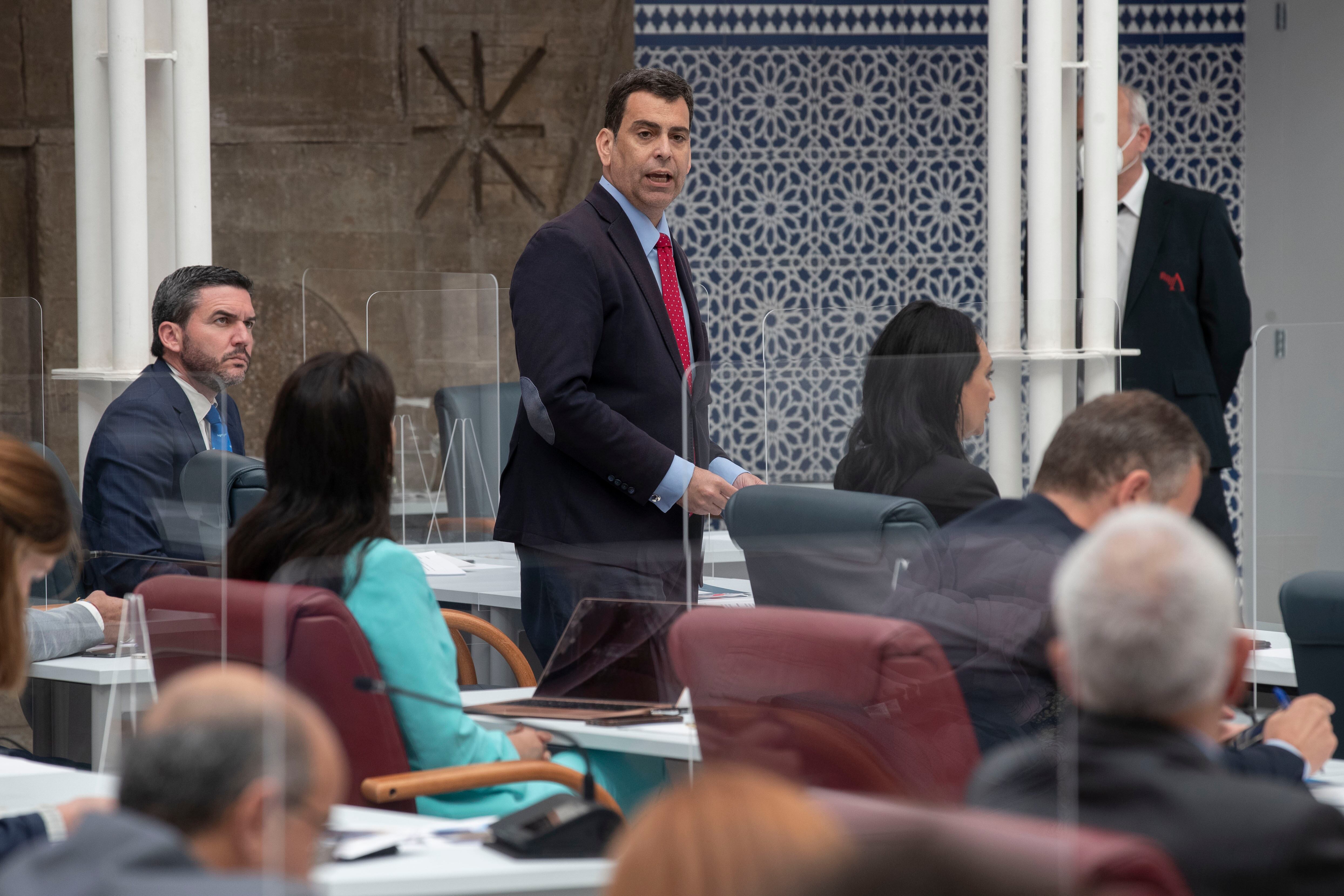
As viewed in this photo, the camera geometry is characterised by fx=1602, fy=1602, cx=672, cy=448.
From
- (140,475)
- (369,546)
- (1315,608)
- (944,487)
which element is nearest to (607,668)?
(369,546)

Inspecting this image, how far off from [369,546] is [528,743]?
0.48 metres

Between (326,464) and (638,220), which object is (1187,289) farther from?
(326,464)

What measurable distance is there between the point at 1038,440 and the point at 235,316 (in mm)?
2346

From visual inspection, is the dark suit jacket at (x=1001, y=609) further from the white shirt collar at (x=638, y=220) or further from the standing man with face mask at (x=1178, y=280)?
the standing man with face mask at (x=1178, y=280)

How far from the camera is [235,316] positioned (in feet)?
13.4

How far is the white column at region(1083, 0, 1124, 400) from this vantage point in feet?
15.3

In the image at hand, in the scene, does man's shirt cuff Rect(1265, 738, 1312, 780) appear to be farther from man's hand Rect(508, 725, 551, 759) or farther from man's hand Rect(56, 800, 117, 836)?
man's hand Rect(56, 800, 117, 836)

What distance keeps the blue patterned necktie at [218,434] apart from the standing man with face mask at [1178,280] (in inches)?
94.3

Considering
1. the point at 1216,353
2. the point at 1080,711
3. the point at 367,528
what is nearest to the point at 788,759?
the point at 1080,711

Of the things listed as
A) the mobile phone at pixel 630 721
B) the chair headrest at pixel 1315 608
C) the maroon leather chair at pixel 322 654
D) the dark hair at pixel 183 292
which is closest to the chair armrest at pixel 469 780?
the maroon leather chair at pixel 322 654

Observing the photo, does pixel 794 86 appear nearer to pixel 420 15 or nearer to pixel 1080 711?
pixel 420 15

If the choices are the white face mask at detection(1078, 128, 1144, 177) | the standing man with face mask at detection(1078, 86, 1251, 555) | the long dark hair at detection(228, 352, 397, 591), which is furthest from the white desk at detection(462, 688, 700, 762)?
the white face mask at detection(1078, 128, 1144, 177)

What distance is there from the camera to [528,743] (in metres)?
2.62

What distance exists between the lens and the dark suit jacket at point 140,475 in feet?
11.2
